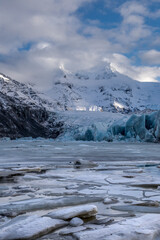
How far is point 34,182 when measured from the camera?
4598 mm

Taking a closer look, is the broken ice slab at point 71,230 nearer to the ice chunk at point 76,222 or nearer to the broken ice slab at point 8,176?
the ice chunk at point 76,222

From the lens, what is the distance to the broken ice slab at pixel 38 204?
106 inches

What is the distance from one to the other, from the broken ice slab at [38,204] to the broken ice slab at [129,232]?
88 centimetres

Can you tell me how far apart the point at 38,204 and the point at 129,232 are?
1222 millimetres

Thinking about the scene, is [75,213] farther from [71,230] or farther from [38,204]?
[38,204]

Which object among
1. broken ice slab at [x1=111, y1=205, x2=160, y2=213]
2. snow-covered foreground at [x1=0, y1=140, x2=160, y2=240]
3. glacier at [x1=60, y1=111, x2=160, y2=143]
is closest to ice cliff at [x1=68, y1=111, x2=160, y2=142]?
glacier at [x1=60, y1=111, x2=160, y2=143]

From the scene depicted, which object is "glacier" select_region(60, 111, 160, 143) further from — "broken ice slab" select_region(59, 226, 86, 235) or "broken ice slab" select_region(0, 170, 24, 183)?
"broken ice slab" select_region(59, 226, 86, 235)

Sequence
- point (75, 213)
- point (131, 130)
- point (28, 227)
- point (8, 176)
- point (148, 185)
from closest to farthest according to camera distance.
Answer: point (28, 227) < point (75, 213) < point (148, 185) < point (8, 176) < point (131, 130)

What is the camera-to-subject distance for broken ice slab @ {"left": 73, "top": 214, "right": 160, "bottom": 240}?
1896 millimetres

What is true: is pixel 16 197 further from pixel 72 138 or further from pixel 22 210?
pixel 72 138

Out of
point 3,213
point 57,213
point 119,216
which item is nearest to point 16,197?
point 3,213

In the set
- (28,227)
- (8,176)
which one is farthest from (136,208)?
(8,176)

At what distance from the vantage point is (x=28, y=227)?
6.75 ft

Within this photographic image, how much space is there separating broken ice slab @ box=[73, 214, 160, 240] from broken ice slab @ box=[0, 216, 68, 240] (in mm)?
246
